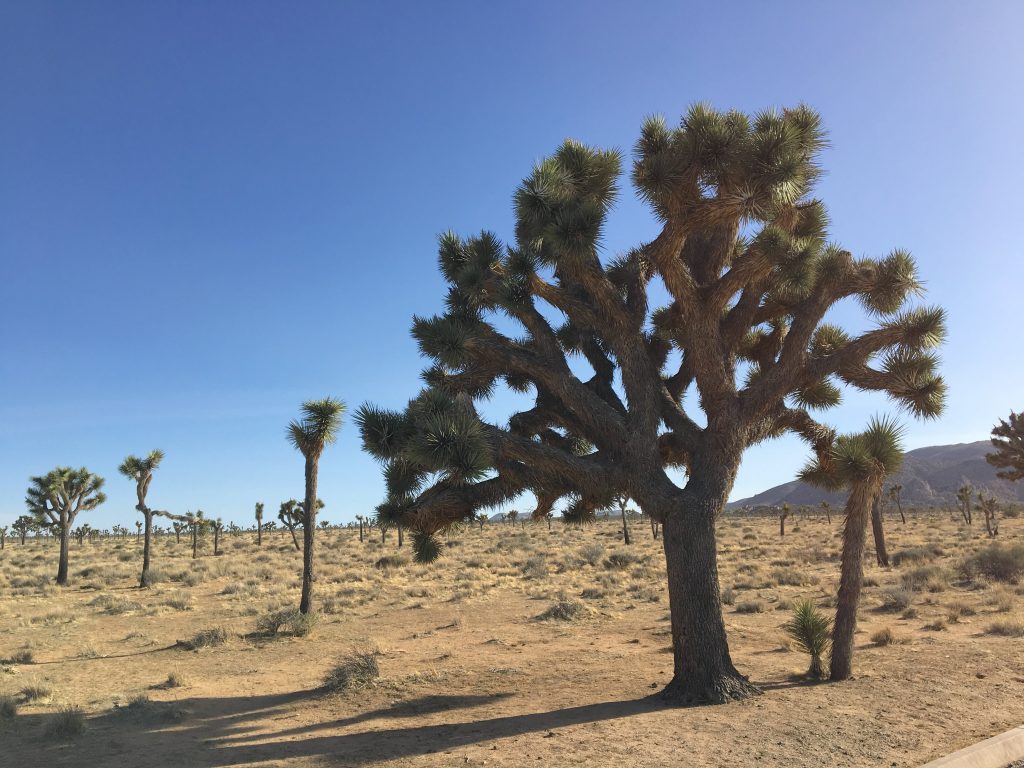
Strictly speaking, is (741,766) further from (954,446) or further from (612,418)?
(954,446)

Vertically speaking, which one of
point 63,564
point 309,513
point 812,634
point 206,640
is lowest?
point 206,640

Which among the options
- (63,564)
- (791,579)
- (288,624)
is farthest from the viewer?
(63,564)

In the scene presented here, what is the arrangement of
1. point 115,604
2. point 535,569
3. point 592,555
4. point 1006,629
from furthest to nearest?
1. point 592,555
2. point 535,569
3. point 115,604
4. point 1006,629

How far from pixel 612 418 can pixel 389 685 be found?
5.78 m

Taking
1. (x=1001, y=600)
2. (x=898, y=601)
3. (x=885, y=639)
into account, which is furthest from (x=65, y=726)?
(x=1001, y=600)

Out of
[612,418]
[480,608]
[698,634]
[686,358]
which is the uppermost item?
[686,358]

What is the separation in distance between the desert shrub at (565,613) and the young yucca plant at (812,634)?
7.62m

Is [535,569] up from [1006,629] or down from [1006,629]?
up

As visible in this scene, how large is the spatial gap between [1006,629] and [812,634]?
597 cm

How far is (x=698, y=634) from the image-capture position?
29.6 ft

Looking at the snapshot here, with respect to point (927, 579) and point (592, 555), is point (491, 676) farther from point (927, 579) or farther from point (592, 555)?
point (592, 555)

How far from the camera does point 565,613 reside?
18078 millimetres

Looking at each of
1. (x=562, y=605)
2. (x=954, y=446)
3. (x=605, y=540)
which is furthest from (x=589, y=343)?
(x=954, y=446)

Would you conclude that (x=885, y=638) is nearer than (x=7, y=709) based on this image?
No
